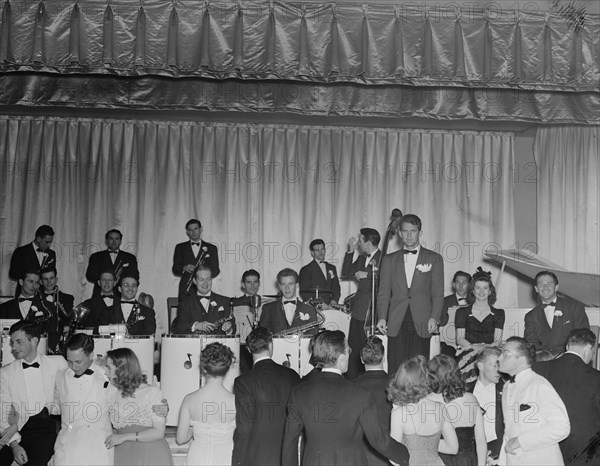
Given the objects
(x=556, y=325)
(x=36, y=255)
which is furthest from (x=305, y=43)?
(x=36, y=255)

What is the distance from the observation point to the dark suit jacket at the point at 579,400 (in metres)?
6.11

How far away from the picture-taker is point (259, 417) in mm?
5770

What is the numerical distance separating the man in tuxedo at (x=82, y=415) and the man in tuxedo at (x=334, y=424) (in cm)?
138

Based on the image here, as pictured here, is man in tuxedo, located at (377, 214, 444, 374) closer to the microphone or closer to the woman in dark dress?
the woman in dark dress

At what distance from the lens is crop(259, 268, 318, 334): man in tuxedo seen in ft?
28.9

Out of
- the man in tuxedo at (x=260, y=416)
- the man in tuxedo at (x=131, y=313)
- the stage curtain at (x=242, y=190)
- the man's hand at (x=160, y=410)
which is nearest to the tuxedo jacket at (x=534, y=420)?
the man in tuxedo at (x=260, y=416)

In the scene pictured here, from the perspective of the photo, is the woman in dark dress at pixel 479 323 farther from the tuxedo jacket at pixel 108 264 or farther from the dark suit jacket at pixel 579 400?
the tuxedo jacket at pixel 108 264

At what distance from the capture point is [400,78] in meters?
8.26

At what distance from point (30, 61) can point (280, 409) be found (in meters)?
4.08

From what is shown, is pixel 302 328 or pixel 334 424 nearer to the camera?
pixel 334 424

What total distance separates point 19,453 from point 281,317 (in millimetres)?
3103

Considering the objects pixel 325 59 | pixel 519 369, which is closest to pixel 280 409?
pixel 519 369

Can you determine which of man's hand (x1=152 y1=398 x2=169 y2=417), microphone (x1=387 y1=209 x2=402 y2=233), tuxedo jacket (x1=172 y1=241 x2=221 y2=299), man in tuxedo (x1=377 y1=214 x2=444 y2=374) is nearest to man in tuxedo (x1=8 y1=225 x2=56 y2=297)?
tuxedo jacket (x1=172 y1=241 x2=221 y2=299)

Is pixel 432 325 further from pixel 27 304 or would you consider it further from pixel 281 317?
pixel 27 304
